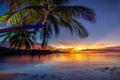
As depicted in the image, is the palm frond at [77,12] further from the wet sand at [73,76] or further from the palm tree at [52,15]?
the wet sand at [73,76]

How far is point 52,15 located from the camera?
31.8 feet

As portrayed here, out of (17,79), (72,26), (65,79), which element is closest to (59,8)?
(72,26)

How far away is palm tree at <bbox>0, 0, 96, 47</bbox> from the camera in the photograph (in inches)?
352

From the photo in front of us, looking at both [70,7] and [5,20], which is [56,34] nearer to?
[70,7]

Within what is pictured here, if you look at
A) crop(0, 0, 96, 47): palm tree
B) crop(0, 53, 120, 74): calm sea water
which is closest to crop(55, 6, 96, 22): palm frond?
crop(0, 0, 96, 47): palm tree

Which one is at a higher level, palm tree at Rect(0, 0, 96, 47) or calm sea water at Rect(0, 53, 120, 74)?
palm tree at Rect(0, 0, 96, 47)

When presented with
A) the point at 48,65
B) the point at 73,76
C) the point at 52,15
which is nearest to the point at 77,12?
the point at 52,15

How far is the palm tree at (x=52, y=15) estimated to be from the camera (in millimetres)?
8945

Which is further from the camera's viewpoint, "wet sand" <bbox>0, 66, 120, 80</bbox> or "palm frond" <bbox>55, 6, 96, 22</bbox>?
"wet sand" <bbox>0, 66, 120, 80</bbox>

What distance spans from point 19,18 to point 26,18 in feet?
3.34

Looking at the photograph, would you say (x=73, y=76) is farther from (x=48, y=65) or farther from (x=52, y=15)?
(x=48, y=65)

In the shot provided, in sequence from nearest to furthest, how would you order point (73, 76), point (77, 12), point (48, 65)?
point (77, 12), point (73, 76), point (48, 65)

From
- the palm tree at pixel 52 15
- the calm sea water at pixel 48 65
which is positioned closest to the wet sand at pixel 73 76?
the calm sea water at pixel 48 65

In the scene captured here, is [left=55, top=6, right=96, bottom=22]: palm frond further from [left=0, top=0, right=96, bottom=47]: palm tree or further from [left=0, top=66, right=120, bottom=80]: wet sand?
[left=0, top=66, right=120, bottom=80]: wet sand
